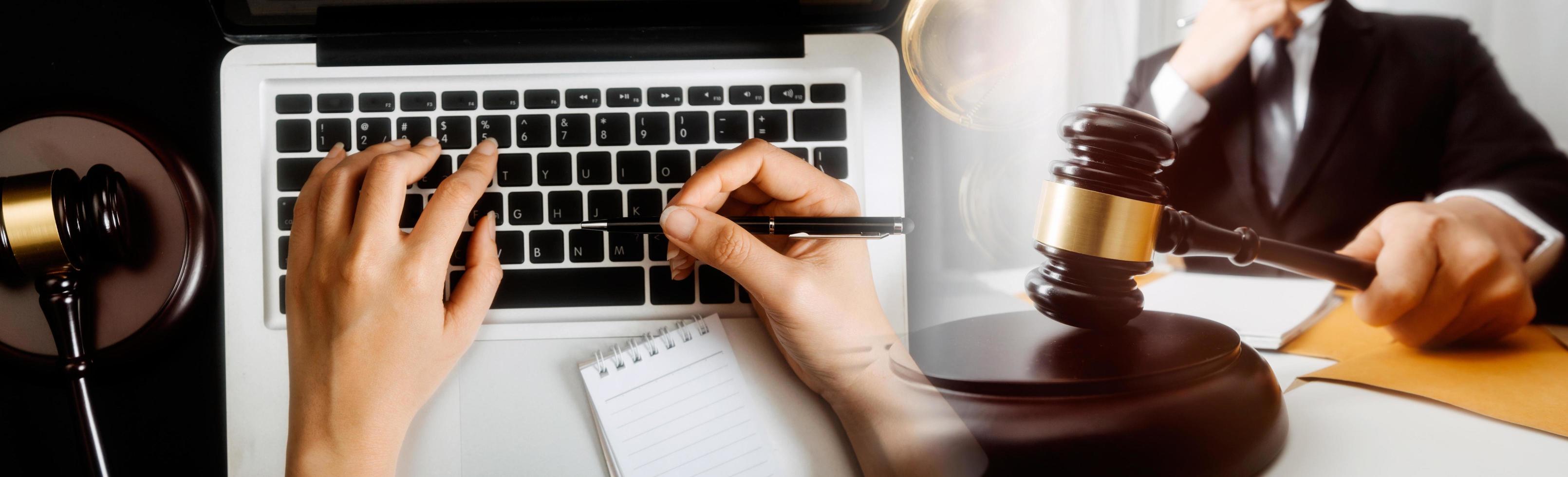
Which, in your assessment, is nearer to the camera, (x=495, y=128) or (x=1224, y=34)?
(x=1224, y=34)

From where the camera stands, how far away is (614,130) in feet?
1.78

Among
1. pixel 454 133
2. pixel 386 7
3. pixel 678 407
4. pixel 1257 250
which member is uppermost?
pixel 386 7

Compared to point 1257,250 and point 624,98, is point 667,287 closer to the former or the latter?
point 624,98

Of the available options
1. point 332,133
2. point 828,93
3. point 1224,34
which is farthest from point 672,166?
point 1224,34

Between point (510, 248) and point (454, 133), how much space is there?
0.10 metres

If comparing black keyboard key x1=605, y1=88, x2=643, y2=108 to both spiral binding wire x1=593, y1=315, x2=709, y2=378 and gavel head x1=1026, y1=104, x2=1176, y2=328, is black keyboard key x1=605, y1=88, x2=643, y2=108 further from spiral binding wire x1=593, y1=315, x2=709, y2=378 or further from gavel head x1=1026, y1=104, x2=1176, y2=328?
gavel head x1=1026, y1=104, x2=1176, y2=328

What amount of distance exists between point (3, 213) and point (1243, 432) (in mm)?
843

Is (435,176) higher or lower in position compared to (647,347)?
higher

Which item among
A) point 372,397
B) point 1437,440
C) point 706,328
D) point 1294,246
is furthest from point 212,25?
point 1437,440

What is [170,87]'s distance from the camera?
1.96 feet

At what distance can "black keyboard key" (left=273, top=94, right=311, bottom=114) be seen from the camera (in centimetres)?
54

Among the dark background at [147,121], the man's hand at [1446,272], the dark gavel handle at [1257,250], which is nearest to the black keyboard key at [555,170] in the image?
the dark background at [147,121]

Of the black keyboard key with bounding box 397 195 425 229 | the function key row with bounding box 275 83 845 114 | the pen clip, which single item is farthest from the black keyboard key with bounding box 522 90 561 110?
the pen clip

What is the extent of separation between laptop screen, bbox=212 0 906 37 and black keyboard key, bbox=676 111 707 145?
0.09 metres
